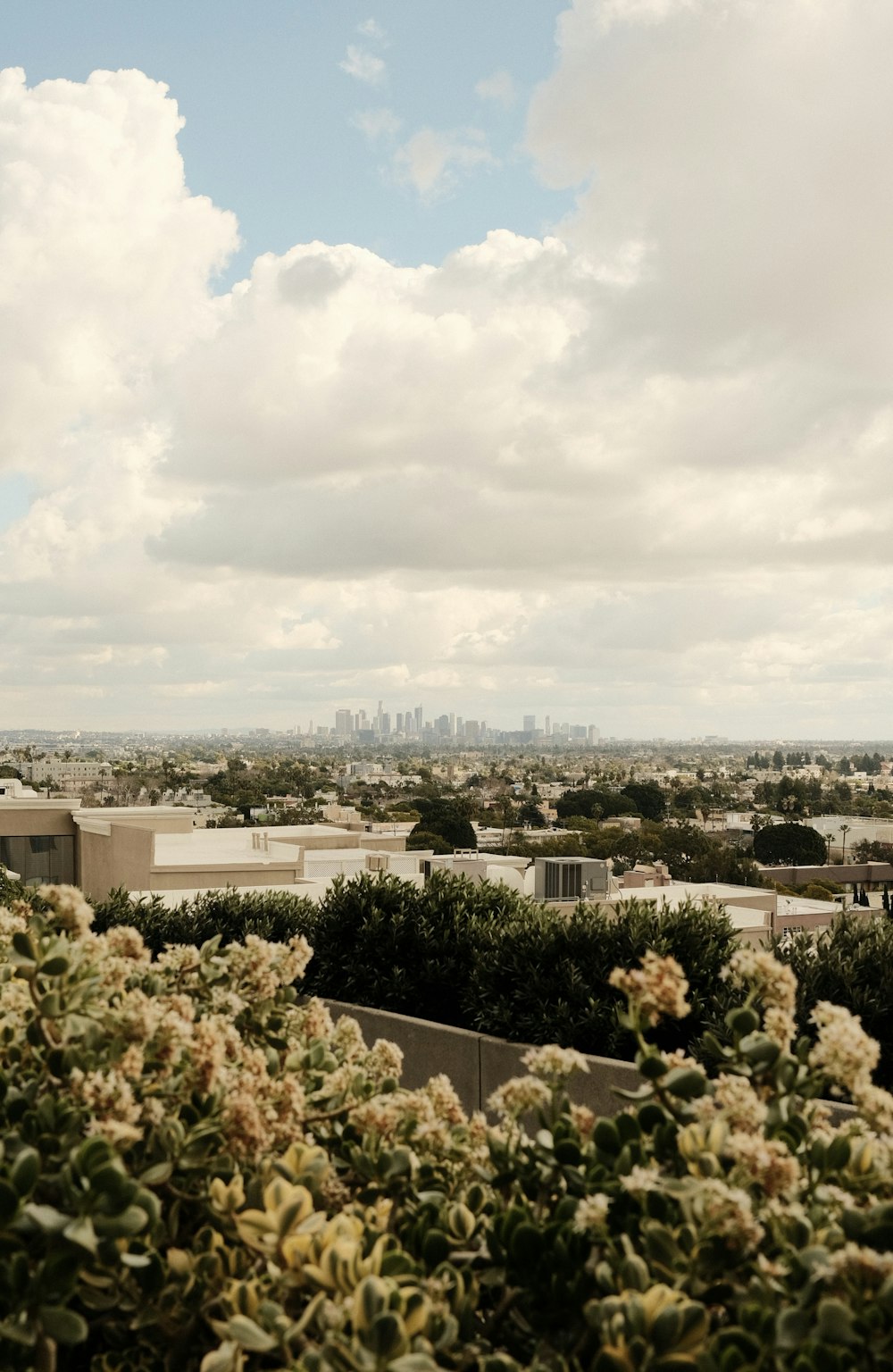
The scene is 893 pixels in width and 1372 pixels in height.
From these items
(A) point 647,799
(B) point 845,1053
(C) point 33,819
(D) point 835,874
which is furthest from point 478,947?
(A) point 647,799

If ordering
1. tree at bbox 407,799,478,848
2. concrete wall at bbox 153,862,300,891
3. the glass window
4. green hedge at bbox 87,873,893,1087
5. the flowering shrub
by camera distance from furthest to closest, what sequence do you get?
tree at bbox 407,799,478,848, the glass window, concrete wall at bbox 153,862,300,891, green hedge at bbox 87,873,893,1087, the flowering shrub

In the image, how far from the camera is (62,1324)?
1745 mm

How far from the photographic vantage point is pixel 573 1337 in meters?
1.82

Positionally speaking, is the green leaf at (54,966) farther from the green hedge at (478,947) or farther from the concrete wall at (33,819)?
the concrete wall at (33,819)

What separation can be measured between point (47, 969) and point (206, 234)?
704 inches

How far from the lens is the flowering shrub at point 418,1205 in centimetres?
168

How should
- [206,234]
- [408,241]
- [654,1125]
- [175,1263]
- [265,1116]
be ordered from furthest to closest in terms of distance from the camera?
1. [206,234]
2. [408,241]
3. [265,1116]
4. [654,1125]
5. [175,1263]

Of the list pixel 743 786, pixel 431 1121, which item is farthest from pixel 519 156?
pixel 743 786

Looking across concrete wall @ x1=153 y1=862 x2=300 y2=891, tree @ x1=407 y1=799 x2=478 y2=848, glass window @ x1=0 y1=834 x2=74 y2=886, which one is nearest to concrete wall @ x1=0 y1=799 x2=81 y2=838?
glass window @ x1=0 y1=834 x2=74 y2=886

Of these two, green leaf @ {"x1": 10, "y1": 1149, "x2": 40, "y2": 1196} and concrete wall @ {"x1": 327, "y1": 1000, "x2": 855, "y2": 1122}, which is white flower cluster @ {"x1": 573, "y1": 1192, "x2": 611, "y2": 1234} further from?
concrete wall @ {"x1": 327, "y1": 1000, "x2": 855, "y2": 1122}

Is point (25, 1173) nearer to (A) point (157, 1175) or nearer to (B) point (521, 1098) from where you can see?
(A) point (157, 1175)

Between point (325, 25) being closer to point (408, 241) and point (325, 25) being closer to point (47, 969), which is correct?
point (408, 241)

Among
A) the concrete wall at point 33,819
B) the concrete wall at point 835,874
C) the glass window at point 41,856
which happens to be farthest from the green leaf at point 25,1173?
the concrete wall at point 835,874

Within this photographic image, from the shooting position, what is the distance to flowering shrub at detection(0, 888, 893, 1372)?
5.51ft
